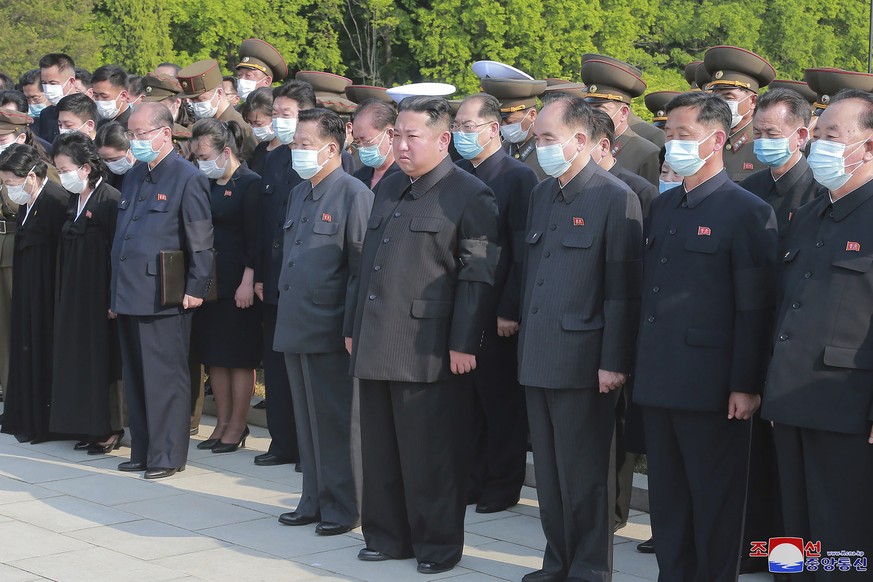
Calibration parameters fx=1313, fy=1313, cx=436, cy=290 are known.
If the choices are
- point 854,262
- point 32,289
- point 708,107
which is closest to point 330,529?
point 708,107

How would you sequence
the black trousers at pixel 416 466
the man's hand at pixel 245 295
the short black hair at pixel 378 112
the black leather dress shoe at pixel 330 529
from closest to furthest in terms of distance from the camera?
the black trousers at pixel 416 466
the black leather dress shoe at pixel 330 529
the short black hair at pixel 378 112
the man's hand at pixel 245 295

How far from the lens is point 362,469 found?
6.90 meters

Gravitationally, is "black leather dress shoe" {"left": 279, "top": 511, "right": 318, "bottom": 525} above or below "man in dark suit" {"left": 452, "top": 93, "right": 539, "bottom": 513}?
below

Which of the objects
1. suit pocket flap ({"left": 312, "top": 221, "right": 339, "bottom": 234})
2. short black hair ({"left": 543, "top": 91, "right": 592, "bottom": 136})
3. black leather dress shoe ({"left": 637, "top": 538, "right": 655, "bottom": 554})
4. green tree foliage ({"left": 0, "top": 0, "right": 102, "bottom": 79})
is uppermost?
green tree foliage ({"left": 0, "top": 0, "right": 102, "bottom": 79})

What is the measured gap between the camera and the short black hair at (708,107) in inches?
227

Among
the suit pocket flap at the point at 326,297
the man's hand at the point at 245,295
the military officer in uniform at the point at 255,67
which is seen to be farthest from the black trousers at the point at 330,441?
the military officer in uniform at the point at 255,67

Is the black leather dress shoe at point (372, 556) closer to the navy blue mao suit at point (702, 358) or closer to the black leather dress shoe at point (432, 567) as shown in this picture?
the black leather dress shoe at point (432, 567)

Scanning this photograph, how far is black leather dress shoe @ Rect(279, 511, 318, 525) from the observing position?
23.7ft

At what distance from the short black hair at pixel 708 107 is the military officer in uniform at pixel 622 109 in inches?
88.5

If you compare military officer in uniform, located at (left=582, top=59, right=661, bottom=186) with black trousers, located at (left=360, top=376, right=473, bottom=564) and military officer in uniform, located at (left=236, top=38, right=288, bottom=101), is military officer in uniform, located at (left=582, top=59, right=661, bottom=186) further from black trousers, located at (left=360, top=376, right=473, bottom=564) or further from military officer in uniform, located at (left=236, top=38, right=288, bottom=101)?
military officer in uniform, located at (left=236, top=38, right=288, bottom=101)

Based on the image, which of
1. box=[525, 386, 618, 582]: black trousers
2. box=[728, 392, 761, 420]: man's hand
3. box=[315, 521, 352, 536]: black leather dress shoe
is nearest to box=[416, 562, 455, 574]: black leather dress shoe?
box=[525, 386, 618, 582]: black trousers

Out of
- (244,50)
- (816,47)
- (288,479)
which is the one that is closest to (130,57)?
(816,47)

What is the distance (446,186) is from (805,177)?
5.88ft

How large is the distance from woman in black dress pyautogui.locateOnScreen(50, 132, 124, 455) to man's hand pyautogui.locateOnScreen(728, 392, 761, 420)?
5.13m
